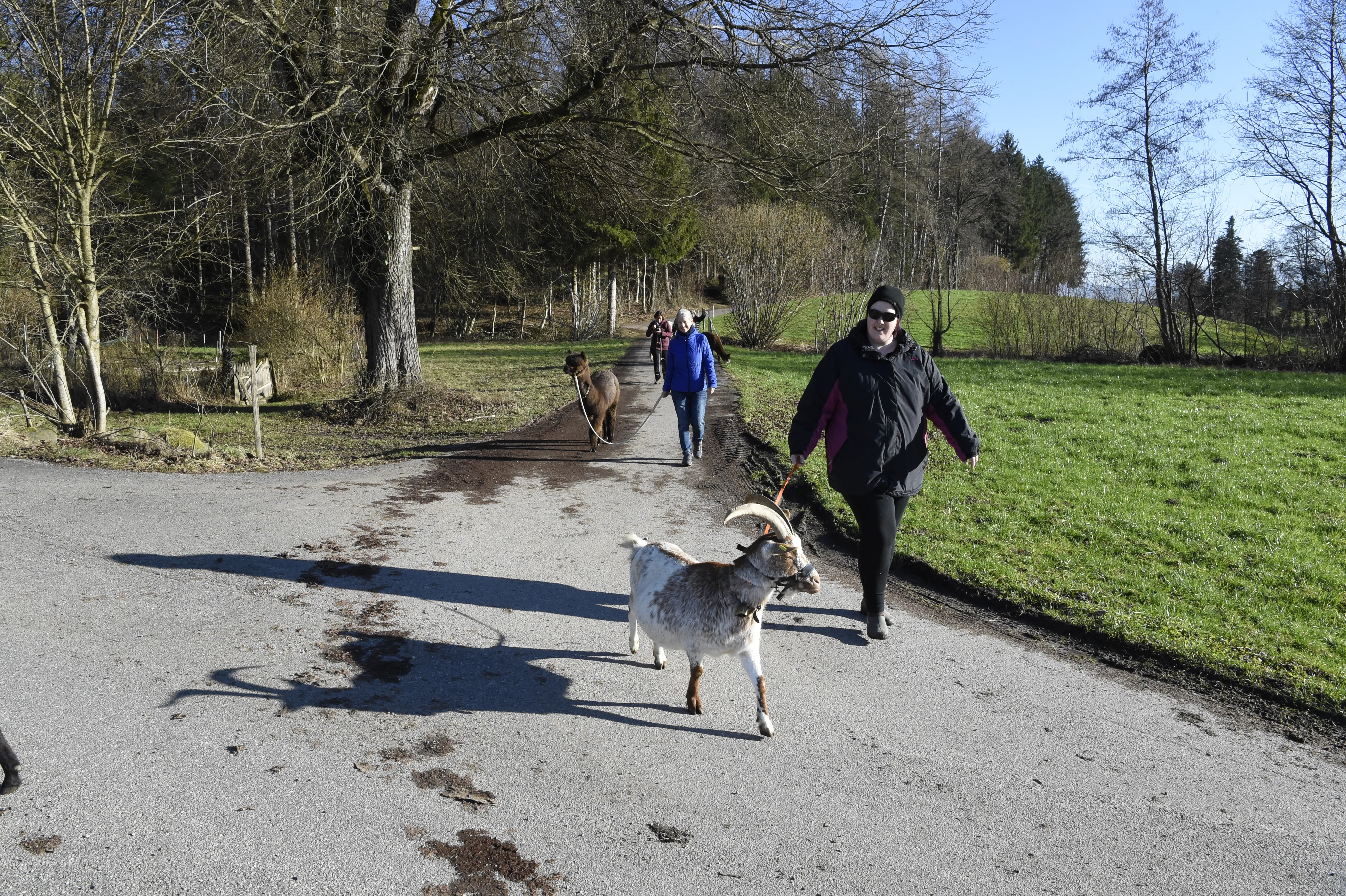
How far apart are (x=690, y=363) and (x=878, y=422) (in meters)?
5.44

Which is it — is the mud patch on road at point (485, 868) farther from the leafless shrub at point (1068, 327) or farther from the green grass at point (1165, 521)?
the leafless shrub at point (1068, 327)

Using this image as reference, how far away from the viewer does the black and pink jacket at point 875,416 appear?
512 cm

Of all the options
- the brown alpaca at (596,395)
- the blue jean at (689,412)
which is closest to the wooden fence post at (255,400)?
the brown alpaca at (596,395)

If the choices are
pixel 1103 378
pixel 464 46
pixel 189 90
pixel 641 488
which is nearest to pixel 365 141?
pixel 464 46

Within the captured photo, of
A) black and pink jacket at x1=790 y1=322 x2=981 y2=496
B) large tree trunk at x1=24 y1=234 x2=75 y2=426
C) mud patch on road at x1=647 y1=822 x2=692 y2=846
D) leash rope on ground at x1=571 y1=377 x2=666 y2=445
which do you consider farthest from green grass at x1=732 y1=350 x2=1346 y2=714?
large tree trunk at x1=24 y1=234 x2=75 y2=426

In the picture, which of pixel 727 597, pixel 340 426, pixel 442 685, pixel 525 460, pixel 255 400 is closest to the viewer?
pixel 727 597

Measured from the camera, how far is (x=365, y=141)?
12242mm

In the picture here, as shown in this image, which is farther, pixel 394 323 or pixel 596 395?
pixel 394 323

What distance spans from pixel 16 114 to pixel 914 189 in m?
31.8

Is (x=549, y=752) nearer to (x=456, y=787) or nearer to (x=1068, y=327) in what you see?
(x=456, y=787)

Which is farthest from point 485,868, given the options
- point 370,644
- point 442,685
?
point 370,644

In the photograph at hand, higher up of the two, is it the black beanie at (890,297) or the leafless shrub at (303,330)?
the leafless shrub at (303,330)

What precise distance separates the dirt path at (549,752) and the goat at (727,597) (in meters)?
0.37

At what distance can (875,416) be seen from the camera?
511cm
